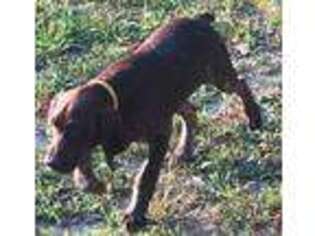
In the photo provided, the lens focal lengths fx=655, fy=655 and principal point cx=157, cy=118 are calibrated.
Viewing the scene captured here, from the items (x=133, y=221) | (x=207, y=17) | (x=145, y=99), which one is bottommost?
(x=133, y=221)

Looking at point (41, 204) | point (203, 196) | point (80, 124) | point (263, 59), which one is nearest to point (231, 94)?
point (263, 59)

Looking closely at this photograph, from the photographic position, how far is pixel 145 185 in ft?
5.06

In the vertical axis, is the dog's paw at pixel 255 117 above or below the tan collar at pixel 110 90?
below

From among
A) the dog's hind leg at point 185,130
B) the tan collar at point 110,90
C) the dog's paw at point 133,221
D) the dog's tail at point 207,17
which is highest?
the dog's tail at point 207,17

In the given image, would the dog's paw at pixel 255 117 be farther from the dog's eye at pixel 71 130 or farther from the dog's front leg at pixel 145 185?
the dog's eye at pixel 71 130

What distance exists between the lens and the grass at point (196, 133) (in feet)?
5.01

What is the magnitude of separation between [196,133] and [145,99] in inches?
5.8

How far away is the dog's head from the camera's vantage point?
1516mm

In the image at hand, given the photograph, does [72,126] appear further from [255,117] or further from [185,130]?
[255,117]

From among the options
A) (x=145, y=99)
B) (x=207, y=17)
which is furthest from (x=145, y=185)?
(x=207, y=17)

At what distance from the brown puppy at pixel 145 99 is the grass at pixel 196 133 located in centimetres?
2
